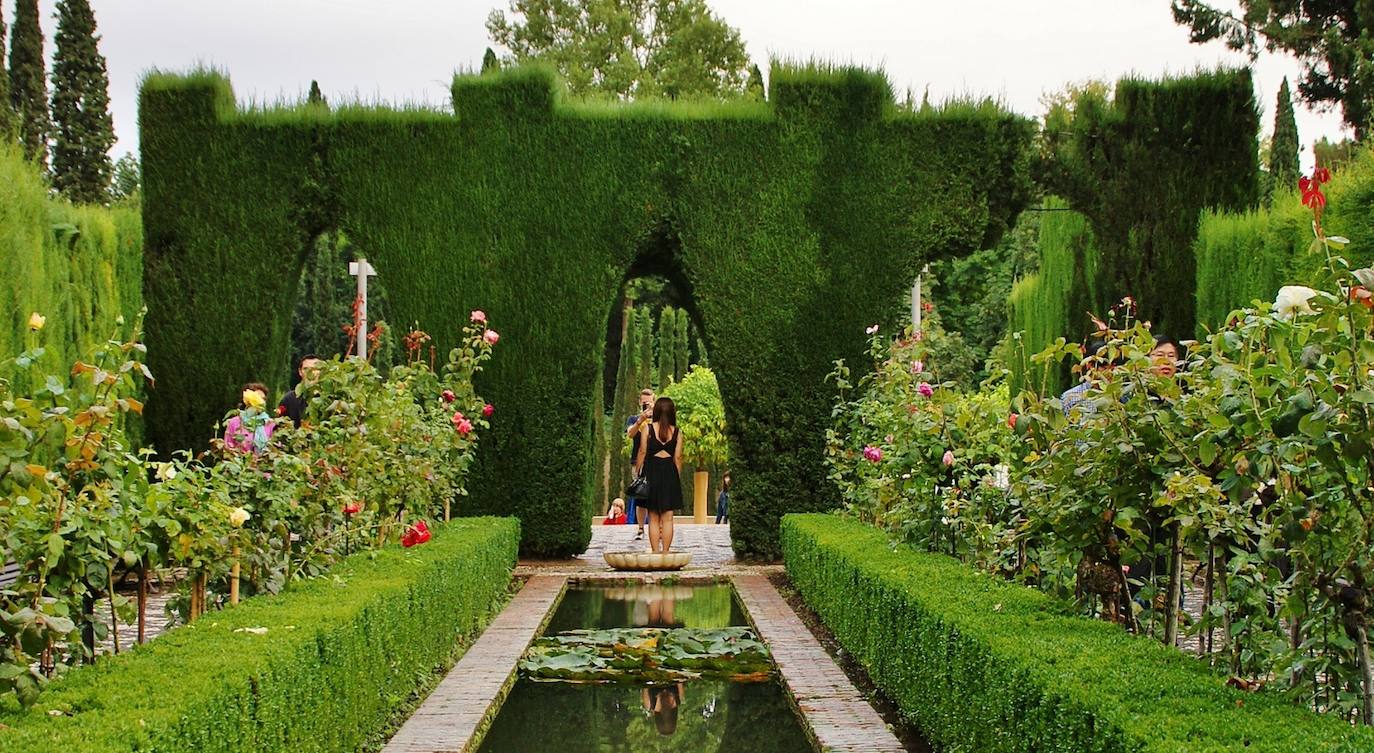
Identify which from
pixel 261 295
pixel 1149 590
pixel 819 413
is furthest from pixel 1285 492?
pixel 261 295

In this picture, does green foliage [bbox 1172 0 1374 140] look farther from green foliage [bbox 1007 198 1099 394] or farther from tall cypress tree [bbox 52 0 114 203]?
tall cypress tree [bbox 52 0 114 203]

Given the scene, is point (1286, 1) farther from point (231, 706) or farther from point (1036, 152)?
point (231, 706)

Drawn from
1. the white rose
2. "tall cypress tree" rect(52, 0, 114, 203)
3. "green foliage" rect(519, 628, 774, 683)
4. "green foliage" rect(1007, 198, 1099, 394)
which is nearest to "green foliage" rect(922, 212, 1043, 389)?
"green foliage" rect(1007, 198, 1099, 394)

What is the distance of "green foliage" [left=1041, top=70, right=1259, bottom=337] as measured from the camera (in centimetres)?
1186

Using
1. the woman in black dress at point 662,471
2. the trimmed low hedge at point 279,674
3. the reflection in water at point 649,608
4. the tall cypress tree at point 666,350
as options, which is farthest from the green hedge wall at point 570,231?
the tall cypress tree at point 666,350

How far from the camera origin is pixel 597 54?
30.9 metres

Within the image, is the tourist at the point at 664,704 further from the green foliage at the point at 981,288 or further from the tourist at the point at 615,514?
the green foliage at the point at 981,288

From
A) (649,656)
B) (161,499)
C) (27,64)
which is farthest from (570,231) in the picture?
(27,64)

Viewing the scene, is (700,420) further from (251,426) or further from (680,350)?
(251,426)

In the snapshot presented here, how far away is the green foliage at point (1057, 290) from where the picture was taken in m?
12.5

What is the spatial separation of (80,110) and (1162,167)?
22.0 m

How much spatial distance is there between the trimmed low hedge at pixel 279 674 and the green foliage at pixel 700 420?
12.9m

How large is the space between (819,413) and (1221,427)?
27.1ft

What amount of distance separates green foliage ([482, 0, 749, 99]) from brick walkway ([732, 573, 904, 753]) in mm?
22829
